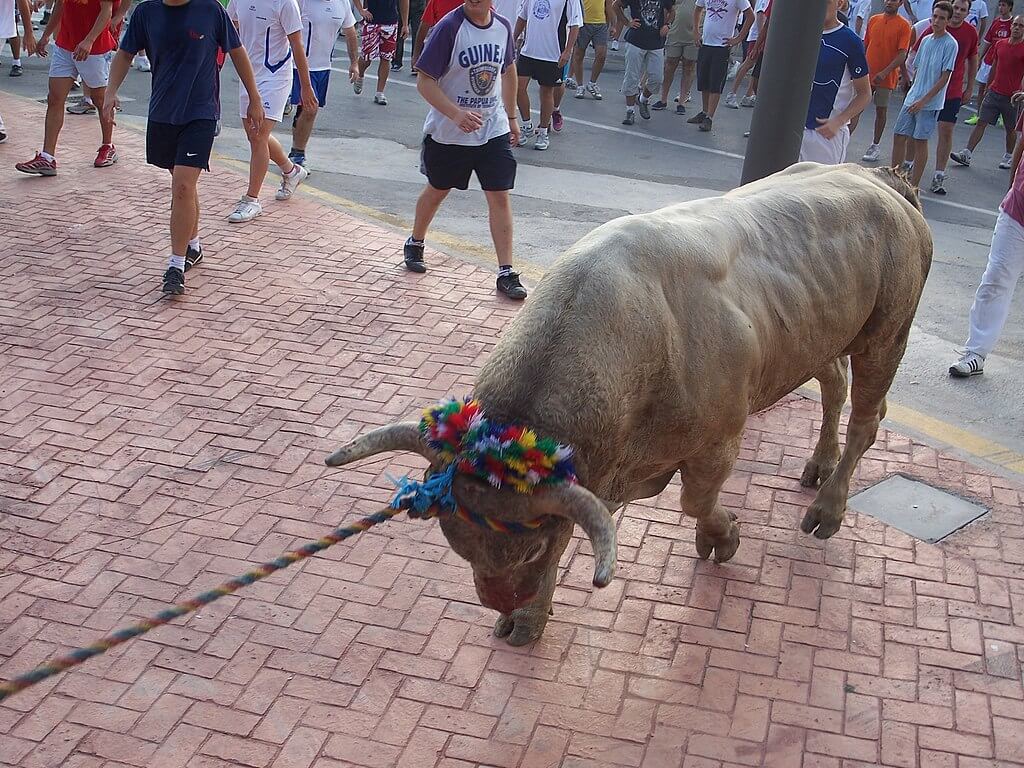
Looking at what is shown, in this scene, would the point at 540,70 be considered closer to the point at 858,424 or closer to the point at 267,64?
the point at 267,64

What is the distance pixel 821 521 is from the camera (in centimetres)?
558

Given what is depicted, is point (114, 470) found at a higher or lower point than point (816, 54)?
lower

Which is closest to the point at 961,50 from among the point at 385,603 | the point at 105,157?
the point at 105,157

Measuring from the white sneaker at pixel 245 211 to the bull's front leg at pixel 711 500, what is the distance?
240 inches

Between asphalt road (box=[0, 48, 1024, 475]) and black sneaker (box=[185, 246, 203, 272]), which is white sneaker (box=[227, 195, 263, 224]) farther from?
black sneaker (box=[185, 246, 203, 272])

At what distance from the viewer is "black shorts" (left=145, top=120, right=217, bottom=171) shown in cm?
800

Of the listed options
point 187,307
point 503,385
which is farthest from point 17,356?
point 503,385

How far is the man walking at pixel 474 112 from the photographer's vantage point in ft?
26.0

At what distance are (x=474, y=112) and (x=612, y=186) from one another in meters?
4.21

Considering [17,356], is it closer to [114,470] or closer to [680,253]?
[114,470]

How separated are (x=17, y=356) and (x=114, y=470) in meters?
1.76

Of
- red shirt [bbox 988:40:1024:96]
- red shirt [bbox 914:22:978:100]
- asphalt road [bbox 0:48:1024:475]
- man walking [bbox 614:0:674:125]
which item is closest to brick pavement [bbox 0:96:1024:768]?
asphalt road [bbox 0:48:1024:475]

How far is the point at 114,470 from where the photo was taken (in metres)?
5.91

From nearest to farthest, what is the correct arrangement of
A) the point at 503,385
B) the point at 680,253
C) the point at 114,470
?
the point at 503,385, the point at 680,253, the point at 114,470
